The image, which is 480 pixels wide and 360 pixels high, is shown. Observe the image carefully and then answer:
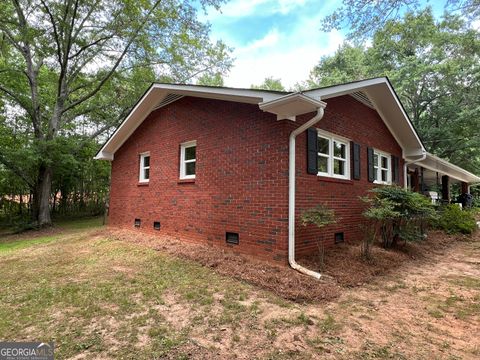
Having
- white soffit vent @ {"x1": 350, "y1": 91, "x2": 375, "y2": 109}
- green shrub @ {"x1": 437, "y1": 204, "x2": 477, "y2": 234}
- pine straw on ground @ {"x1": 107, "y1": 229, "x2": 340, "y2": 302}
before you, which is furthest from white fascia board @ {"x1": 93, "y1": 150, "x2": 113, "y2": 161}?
green shrub @ {"x1": 437, "y1": 204, "x2": 477, "y2": 234}

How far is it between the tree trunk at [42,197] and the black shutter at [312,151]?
14.2 meters

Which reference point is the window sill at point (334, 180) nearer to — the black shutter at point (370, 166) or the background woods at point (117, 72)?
the black shutter at point (370, 166)

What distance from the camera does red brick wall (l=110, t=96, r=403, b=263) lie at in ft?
18.9

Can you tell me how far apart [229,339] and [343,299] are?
2.07 m

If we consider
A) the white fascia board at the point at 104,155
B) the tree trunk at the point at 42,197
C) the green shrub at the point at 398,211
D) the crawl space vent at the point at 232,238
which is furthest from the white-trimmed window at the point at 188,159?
the tree trunk at the point at 42,197

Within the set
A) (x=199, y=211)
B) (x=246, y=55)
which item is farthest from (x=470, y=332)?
(x=246, y=55)

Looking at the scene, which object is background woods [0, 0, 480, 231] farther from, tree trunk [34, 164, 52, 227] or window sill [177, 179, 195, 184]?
window sill [177, 179, 195, 184]

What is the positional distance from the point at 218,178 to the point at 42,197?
1249 centimetres

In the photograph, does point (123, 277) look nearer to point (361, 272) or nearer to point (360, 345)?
point (360, 345)

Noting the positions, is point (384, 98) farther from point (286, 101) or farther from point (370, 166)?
point (286, 101)

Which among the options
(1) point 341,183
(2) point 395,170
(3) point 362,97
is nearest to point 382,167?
(2) point 395,170

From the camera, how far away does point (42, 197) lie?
14.5 meters

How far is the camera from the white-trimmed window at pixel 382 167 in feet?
30.2

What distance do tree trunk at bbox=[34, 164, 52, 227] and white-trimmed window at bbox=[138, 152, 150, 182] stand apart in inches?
297
